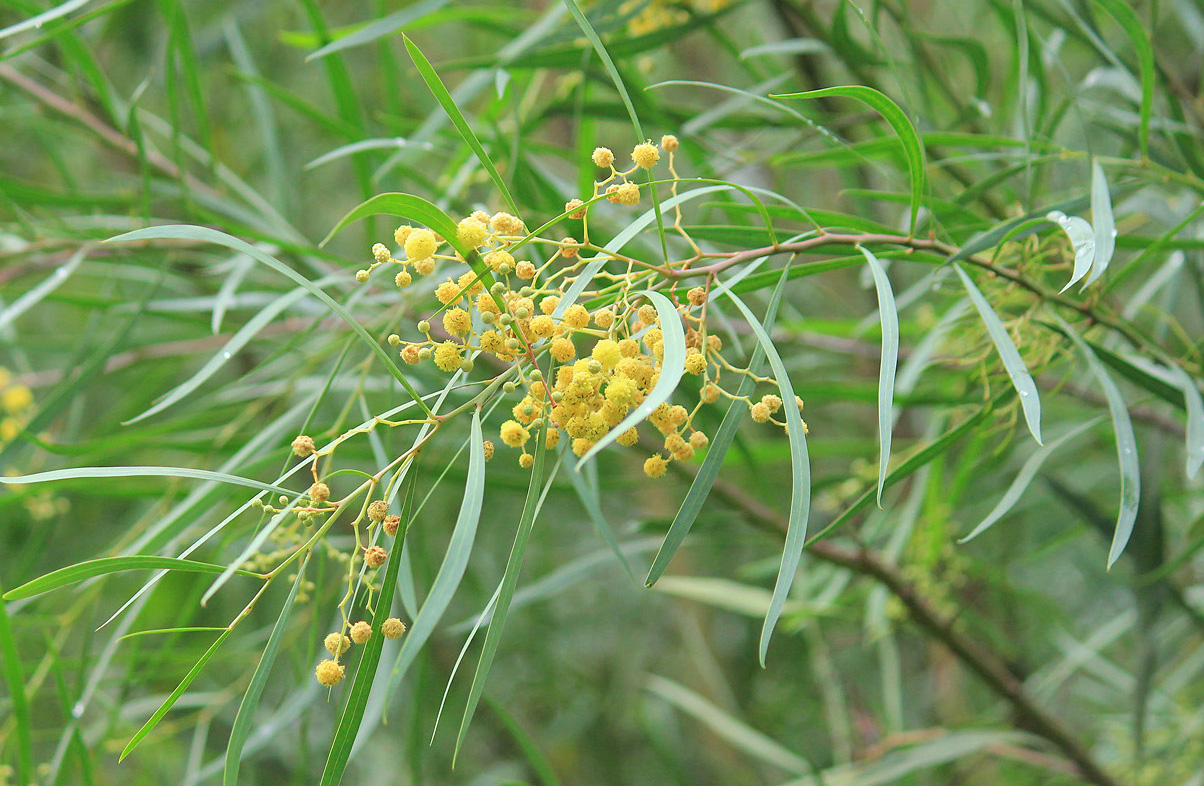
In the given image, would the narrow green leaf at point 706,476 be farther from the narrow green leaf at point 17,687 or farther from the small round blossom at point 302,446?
the narrow green leaf at point 17,687

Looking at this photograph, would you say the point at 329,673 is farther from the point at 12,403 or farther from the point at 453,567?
the point at 12,403

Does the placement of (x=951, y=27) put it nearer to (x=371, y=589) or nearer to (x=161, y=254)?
(x=161, y=254)

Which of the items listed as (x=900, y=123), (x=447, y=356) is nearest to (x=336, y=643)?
(x=447, y=356)

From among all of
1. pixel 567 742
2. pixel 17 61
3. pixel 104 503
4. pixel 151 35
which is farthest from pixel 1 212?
pixel 567 742

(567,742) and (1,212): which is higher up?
(1,212)

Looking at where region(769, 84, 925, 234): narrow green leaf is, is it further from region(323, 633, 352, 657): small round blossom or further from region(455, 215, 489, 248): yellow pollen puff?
region(323, 633, 352, 657): small round blossom

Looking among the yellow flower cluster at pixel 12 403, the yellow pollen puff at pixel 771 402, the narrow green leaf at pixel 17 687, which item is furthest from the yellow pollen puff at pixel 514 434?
the yellow flower cluster at pixel 12 403

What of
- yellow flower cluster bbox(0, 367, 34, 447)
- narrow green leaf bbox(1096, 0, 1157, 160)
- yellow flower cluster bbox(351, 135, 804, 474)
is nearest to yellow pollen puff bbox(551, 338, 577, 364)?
yellow flower cluster bbox(351, 135, 804, 474)
